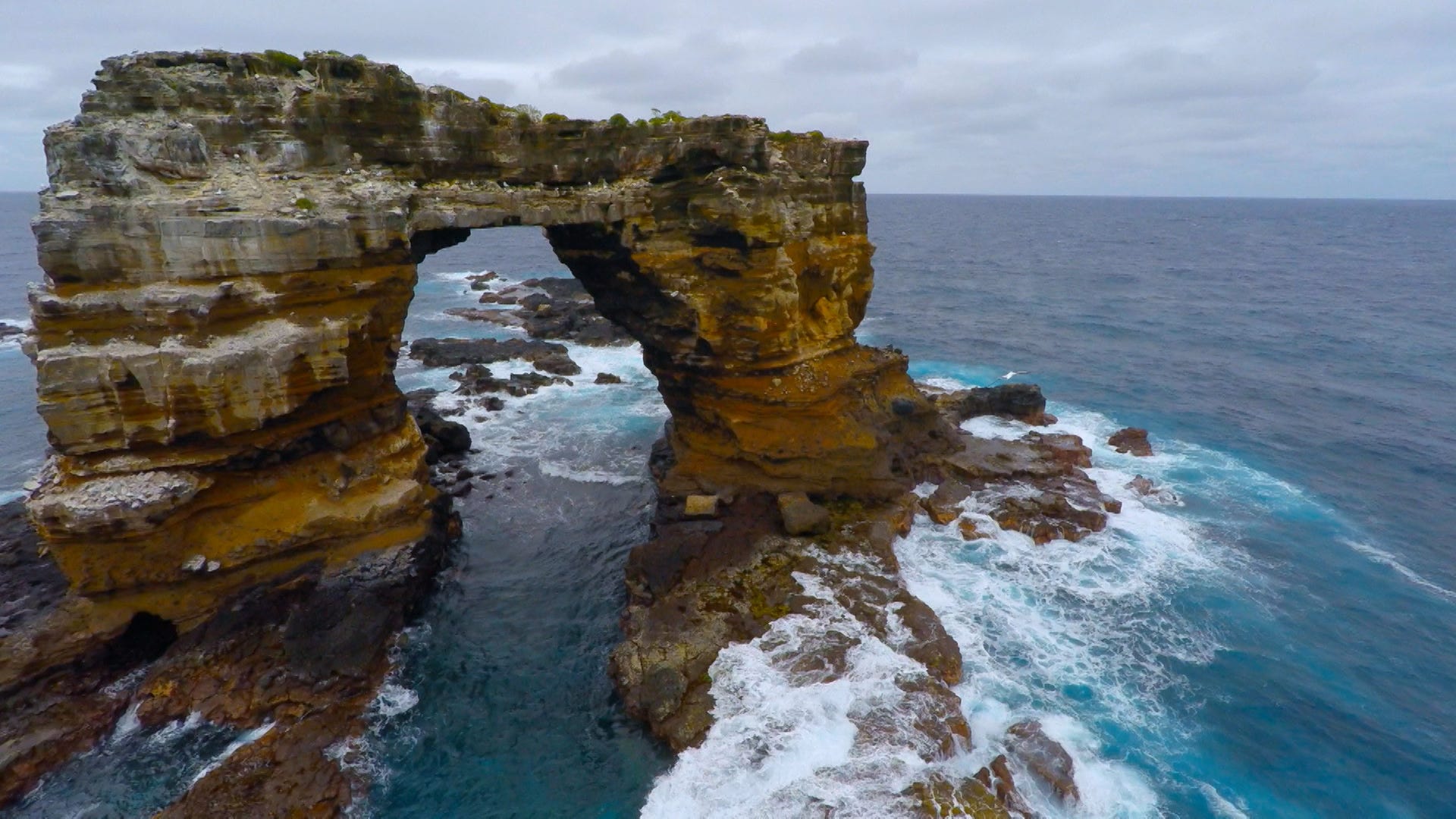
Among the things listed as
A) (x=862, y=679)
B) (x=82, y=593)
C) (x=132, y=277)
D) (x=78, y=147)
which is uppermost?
(x=78, y=147)

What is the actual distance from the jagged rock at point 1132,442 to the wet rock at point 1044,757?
2106cm

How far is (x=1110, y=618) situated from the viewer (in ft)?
69.6

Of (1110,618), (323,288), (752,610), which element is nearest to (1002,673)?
(1110,618)

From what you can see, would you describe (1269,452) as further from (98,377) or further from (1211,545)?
(98,377)

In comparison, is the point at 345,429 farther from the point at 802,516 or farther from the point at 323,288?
the point at 802,516

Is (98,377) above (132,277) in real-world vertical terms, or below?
below

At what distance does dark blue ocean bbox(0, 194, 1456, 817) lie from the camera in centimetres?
1598

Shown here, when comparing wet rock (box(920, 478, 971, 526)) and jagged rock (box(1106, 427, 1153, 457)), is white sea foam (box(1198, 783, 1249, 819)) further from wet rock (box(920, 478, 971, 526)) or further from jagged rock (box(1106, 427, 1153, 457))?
jagged rock (box(1106, 427, 1153, 457))

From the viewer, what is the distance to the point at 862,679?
17.4m

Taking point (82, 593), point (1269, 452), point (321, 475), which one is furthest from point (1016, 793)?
point (1269, 452)

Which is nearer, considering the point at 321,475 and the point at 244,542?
the point at 244,542

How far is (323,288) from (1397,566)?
36.6 m

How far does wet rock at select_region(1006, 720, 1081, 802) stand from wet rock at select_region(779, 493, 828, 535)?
321 inches

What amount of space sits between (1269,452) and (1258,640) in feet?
57.1
